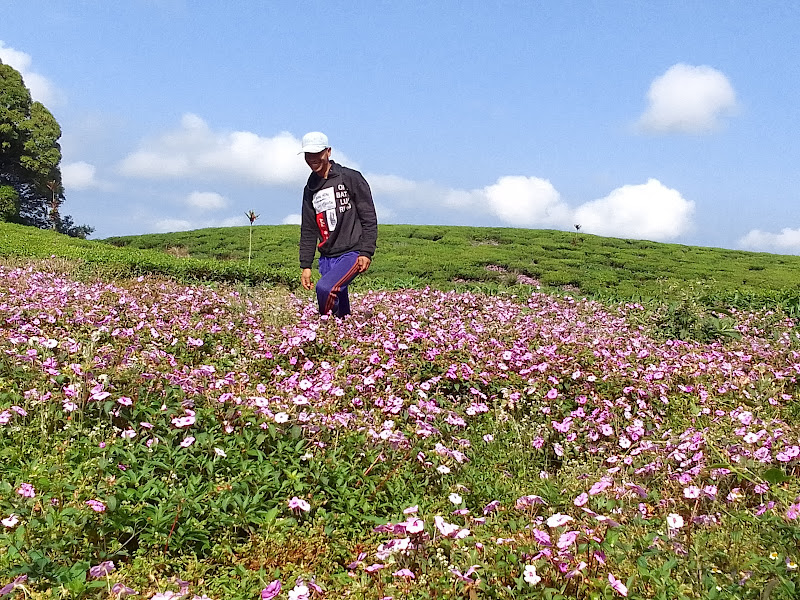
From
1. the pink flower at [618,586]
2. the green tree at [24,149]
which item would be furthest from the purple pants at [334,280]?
the green tree at [24,149]

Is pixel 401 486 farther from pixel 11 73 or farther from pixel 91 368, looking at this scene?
pixel 11 73

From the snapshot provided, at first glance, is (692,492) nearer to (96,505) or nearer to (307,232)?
(96,505)

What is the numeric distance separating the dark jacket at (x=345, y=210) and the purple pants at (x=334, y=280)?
3.9 inches

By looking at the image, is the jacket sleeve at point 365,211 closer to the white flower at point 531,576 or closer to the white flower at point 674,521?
the white flower at point 674,521

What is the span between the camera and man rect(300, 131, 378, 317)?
7.07 m

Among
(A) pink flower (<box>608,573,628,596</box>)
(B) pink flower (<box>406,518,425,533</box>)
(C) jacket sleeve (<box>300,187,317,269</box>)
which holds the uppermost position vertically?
(C) jacket sleeve (<box>300,187,317,269</box>)

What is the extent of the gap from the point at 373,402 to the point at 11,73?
127 feet

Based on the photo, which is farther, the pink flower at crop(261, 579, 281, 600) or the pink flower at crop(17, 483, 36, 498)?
the pink flower at crop(17, 483, 36, 498)

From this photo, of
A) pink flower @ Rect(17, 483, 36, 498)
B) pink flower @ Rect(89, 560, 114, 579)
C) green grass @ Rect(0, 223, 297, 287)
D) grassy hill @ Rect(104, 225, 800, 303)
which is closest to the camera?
pink flower @ Rect(89, 560, 114, 579)

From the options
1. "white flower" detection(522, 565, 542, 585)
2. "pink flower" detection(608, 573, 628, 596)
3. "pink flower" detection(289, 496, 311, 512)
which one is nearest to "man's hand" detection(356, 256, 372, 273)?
"pink flower" detection(289, 496, 311, 512)

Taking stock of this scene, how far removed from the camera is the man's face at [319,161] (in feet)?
22.9

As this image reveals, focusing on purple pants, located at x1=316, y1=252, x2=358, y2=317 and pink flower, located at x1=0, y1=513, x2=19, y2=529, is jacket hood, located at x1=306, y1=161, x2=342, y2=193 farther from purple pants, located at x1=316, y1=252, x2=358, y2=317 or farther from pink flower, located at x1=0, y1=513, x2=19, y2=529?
pink flower, located at x1=0, y1=513, x2=19, y2=529

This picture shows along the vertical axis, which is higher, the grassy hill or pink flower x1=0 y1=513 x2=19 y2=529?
the grassy hill

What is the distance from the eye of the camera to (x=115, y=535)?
316 cm
